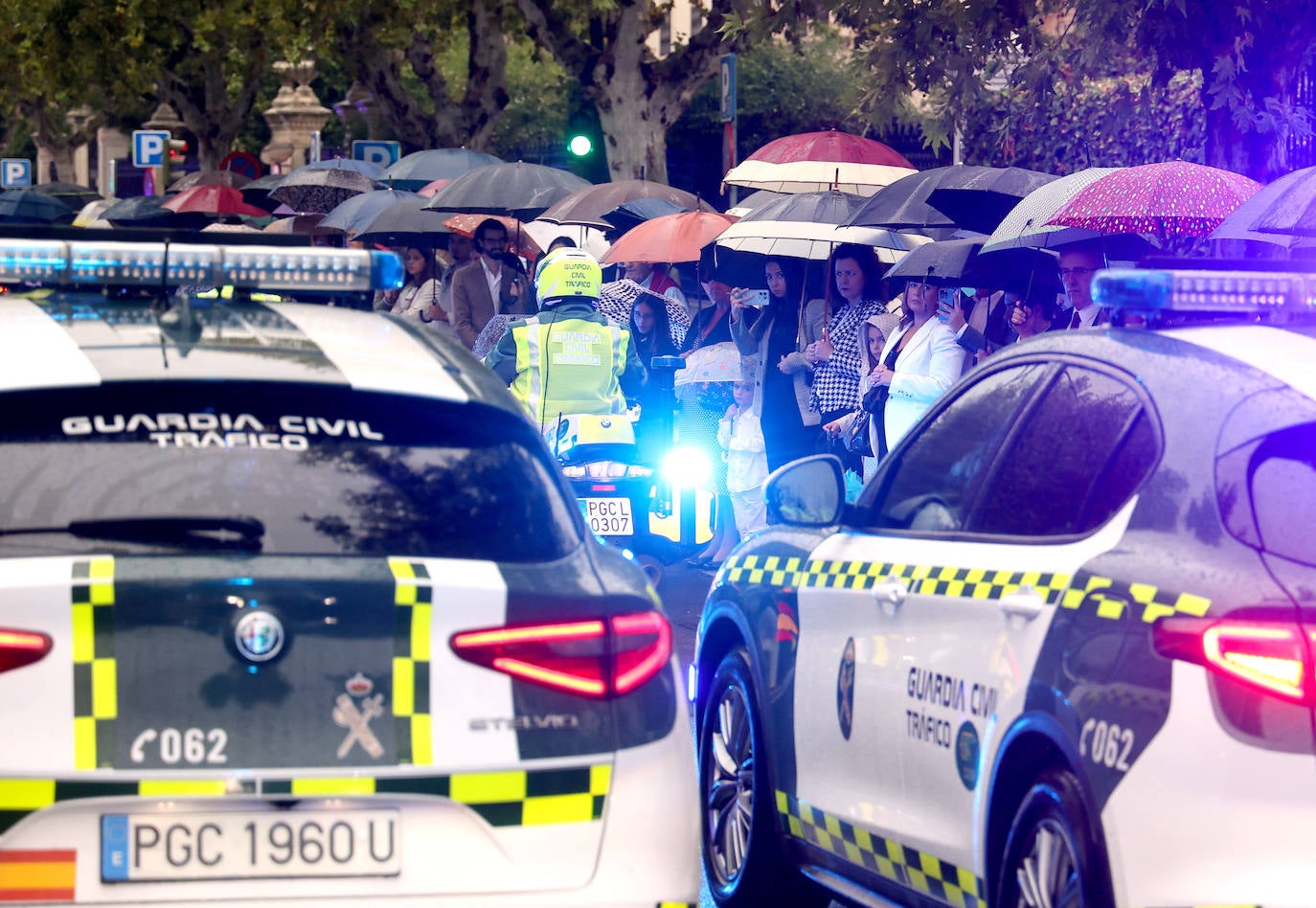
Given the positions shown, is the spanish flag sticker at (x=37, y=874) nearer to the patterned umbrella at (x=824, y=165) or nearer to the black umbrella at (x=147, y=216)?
the patterned umbrella at (x=824, y=165)

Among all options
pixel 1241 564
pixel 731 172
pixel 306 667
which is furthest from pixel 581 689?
pixel 731 172

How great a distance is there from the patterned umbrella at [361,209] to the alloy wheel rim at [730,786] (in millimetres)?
15837

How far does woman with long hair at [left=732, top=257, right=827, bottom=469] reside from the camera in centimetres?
1366

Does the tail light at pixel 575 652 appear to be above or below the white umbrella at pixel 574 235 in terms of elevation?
below

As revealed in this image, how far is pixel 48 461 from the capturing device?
4.04m

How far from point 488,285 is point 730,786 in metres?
10.5

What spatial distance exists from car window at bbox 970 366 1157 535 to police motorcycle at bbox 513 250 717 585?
6.47m

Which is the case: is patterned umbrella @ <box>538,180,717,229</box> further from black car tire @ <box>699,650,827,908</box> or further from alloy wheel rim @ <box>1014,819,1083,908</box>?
alloy wheel rim @ <box>1014,819,1083,908</box>

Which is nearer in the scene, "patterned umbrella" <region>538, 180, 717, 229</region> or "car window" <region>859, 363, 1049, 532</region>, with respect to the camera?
"car window" <region>859, 363, 1049, 532</region>

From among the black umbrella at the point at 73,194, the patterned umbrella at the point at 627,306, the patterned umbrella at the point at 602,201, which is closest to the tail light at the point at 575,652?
the patterned umbrella at the point at 627,306

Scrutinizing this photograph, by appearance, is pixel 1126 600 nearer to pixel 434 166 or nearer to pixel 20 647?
pixel 20 647

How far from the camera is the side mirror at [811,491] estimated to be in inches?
220

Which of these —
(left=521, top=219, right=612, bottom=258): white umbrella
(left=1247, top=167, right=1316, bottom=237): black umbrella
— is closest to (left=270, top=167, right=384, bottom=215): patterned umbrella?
(left=521, top=219, right=612, bottom=258): white umbrella

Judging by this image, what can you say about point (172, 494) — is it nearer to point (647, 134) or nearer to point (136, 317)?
point (136, 317)
